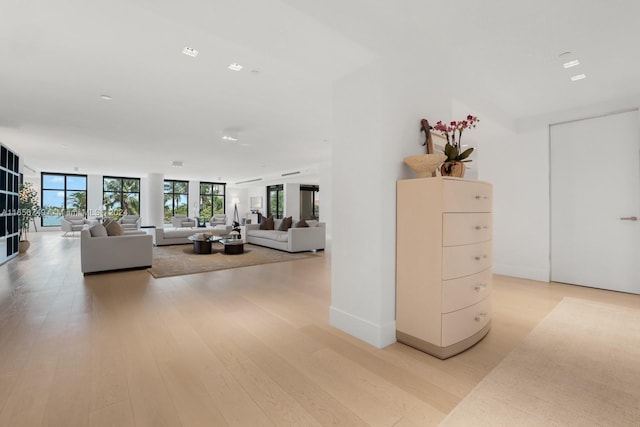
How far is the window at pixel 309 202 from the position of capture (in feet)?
46.2

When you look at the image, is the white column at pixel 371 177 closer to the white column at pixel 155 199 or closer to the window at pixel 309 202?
the white column at pixel 155 199

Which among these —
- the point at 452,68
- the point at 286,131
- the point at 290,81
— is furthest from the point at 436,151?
the point at 286,131

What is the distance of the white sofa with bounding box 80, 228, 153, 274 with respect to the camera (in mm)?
4574

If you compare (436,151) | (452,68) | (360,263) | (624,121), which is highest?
(452,68)

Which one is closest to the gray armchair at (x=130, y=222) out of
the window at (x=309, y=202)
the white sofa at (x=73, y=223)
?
the white sofa at (x=73, y=223)

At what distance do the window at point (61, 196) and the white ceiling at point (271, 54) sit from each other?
1000 cm

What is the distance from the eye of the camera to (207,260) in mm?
5914

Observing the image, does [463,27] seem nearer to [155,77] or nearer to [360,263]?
[360,263]

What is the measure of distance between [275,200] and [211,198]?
401 cm

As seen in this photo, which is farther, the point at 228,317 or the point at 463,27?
the point at 228,317

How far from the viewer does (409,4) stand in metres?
2.12

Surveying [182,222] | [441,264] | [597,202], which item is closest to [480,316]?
[441,264]

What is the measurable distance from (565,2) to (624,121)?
2.77m

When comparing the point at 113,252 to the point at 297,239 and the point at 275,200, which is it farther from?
the point at 275,200
